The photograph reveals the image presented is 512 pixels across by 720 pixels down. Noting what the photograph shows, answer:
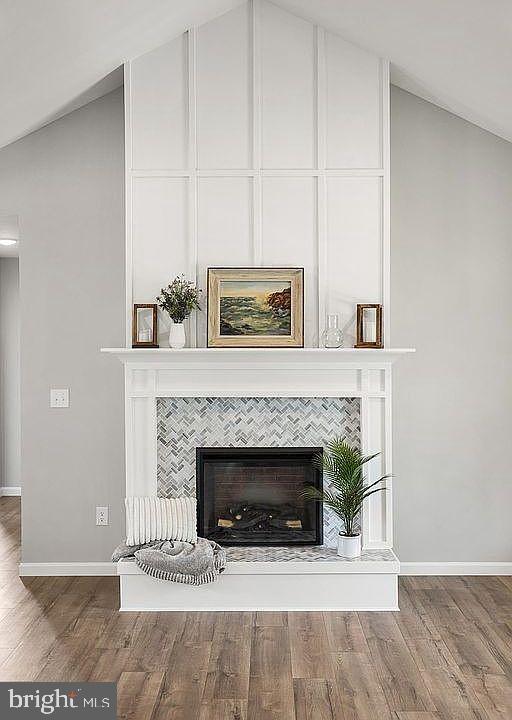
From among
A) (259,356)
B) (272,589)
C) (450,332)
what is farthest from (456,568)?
(259,356)

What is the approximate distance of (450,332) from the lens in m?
5.15

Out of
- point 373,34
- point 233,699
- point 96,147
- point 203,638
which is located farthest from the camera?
point 96,147

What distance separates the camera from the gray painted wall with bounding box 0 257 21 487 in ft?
25.8

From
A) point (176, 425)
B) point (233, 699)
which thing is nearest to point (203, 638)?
point (233, 699)

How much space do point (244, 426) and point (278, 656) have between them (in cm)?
141

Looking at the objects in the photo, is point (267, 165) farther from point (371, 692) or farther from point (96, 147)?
point (371, 692)

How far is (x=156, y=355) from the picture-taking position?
4594mm

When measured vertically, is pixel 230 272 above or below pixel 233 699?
above

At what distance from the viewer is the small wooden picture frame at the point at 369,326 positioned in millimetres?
4617

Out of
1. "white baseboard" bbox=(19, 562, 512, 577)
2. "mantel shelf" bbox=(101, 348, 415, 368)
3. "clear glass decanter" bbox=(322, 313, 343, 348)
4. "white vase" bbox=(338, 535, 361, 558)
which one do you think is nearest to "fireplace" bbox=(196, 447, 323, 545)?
"white vase" bbox=(338, 535, 361, 558)

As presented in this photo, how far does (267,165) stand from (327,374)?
1.23 m

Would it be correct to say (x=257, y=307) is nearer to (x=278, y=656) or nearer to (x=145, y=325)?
(x=145, y=325)

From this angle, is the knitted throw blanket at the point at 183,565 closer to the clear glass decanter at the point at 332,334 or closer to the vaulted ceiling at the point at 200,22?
the clear glass decanter at the point at 332,334

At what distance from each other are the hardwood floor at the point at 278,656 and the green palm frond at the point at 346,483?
54 centimetres
